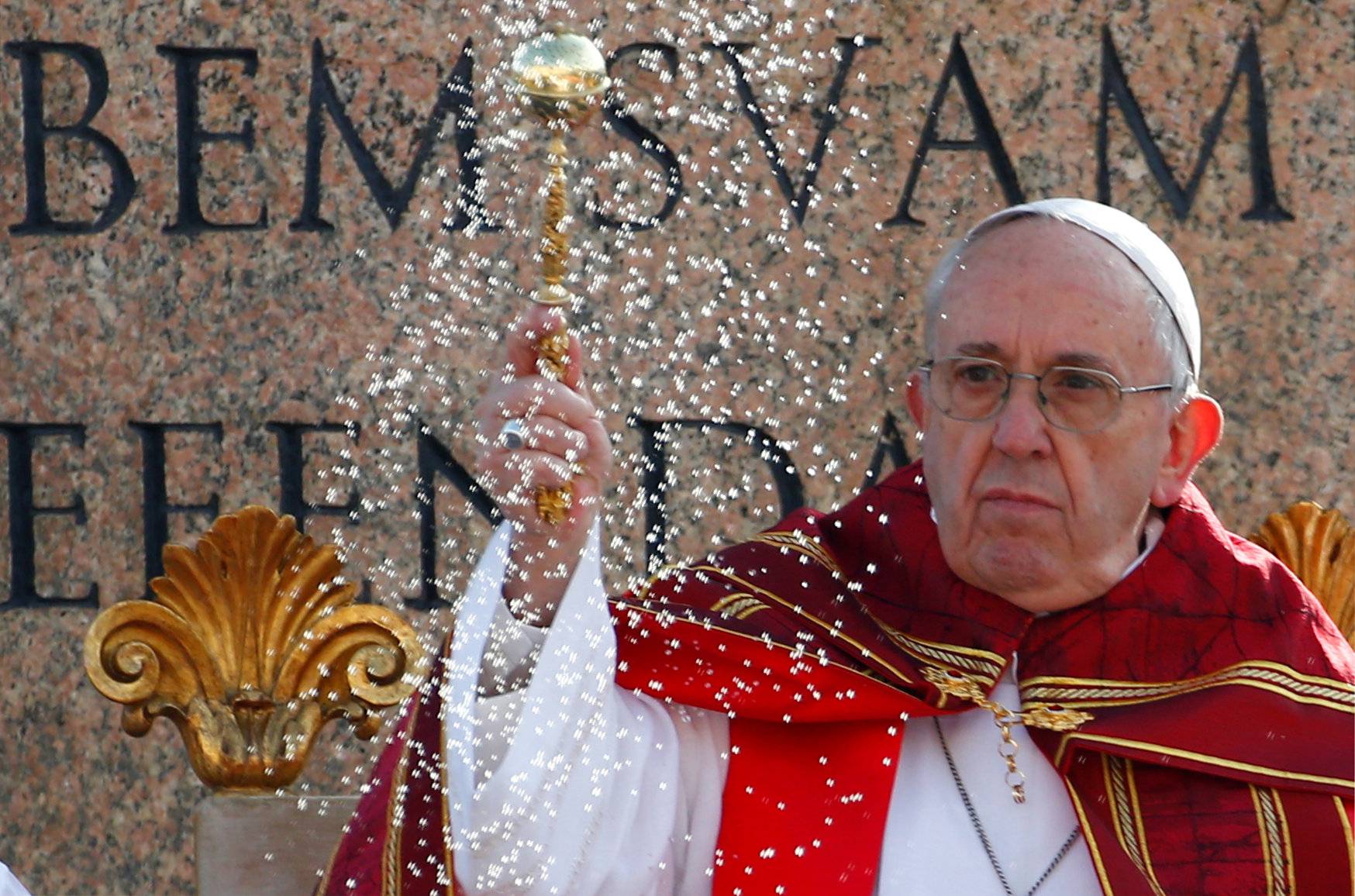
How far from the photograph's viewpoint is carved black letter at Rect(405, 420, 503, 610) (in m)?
3.71

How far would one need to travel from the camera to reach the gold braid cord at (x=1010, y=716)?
296cm

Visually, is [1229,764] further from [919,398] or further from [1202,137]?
[1202,137]

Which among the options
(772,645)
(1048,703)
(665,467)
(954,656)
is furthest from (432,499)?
(1048,703)

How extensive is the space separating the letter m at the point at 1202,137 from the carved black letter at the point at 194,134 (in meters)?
1.36

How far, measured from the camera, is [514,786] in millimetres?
2656

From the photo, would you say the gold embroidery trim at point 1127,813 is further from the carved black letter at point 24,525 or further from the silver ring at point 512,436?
the carved black letter at point 24,525

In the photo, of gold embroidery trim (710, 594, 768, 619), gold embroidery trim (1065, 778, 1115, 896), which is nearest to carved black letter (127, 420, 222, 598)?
gold embroidery trim (710, 594, 768, 619)

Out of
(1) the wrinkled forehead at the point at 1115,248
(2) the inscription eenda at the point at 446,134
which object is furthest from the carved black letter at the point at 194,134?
(1) the wrinkled forehead at the point at 1115,248

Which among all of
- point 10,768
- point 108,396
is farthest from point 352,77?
point 10,768

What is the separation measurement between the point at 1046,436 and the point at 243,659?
119cm

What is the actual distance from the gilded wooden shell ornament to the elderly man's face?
0.88 metres

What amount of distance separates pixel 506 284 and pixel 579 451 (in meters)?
1.19

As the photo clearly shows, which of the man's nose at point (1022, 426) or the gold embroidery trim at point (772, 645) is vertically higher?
the man's nose at point (1022, 426)

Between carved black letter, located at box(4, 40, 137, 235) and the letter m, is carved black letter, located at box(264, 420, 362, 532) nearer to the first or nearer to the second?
carved black letter, located at box(4, 40, 137, 235)
